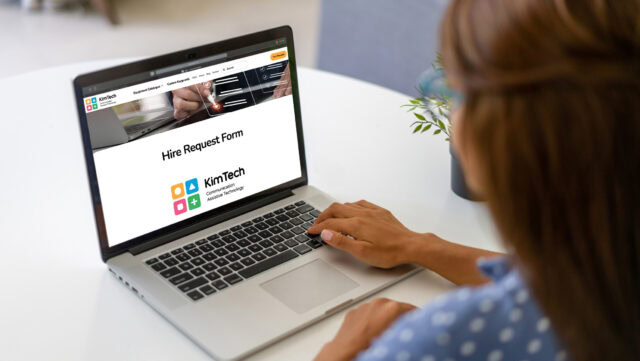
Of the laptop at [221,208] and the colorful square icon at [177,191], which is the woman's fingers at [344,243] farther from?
the colorful square icon at [177,191]

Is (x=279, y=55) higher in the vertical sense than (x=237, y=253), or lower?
higher

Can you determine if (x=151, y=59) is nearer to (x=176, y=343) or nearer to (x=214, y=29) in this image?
(x=176, y=343)

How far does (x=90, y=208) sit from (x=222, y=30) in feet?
8.61

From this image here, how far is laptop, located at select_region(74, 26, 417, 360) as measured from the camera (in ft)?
2.86

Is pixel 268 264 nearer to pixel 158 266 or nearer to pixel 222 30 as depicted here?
pixel 158 266

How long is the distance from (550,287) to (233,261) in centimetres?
49

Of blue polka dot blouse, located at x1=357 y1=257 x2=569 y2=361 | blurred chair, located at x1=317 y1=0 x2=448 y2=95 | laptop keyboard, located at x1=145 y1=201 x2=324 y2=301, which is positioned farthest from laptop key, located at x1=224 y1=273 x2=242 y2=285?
blurred chair, located at x1=317 y1=0 x2=448 y2=95

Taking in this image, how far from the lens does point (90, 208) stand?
1122 millimetres

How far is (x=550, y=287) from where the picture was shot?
571 mm

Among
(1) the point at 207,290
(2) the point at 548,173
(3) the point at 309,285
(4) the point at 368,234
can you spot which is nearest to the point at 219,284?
(1) the point at 207,290

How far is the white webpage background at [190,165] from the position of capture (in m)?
0.93

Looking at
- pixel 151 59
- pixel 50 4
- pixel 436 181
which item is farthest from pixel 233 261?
pixel 50 4

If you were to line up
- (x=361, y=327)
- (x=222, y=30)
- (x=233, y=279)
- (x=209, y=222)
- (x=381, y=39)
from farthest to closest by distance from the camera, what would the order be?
(x=222, y=30) < (x=381, y=39) < (x=209, y=222) < (x=233, y=279) < (x=361, y=327)

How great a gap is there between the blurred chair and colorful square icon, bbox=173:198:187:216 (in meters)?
1.17
